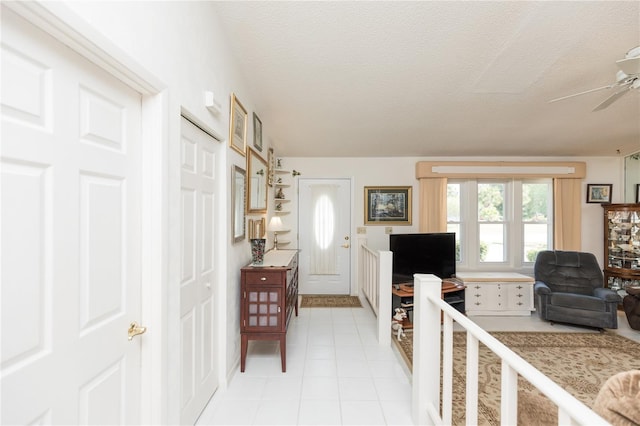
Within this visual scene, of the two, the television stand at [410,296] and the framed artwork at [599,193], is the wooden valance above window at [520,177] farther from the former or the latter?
the television stand at [410,296]

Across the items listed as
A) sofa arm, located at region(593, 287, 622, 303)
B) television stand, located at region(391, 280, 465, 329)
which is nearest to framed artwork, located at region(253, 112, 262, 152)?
television stand, located at region(391, 280, 465, 329)

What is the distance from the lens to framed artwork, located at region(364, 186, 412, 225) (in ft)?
16.5

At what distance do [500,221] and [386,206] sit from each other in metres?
1.92

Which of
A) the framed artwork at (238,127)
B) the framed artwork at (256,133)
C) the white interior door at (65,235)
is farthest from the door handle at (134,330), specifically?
the framed artwork at (256,133)

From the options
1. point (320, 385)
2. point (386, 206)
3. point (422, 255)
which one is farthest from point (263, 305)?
point (386, 206)

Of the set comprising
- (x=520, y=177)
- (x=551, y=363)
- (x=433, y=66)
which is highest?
(x=433, y=66)

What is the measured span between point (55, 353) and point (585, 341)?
4.51 m

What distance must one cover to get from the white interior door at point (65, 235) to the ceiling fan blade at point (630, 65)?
2.72 m

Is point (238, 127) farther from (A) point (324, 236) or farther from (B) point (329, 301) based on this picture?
(B) point (329, 301)

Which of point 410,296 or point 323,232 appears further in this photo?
point 323,232

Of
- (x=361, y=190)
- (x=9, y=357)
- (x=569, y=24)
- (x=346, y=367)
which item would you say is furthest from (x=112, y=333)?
(x=361, y=190)

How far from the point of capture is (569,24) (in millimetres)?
1745

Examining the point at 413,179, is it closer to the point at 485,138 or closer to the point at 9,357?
the point at 485,138

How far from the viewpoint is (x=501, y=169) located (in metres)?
4.76
